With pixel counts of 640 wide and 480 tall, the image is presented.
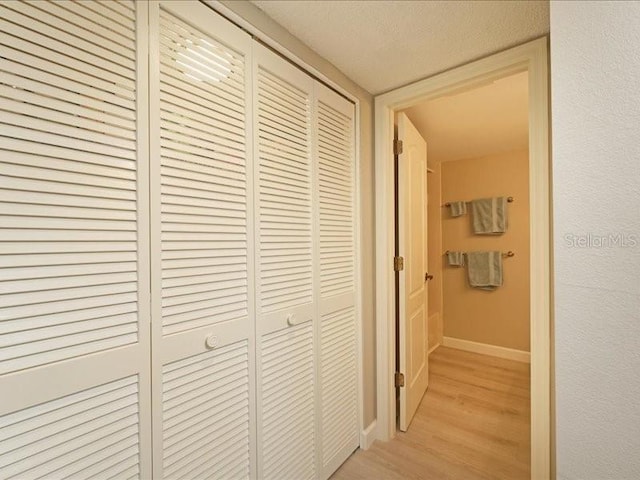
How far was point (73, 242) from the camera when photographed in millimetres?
748

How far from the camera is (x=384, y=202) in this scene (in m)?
1.89

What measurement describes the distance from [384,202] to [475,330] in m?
2.45

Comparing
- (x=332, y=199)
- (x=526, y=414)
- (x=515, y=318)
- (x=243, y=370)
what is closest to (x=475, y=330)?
(x=515, y=318)

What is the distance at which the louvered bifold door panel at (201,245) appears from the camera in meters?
0.91

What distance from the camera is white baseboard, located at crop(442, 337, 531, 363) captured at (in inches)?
124

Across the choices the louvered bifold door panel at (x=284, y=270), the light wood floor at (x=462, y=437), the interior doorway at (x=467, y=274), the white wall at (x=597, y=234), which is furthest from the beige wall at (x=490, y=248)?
the white wall at (x=597, y=234)

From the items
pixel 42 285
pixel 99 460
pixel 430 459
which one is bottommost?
pixel 430 459

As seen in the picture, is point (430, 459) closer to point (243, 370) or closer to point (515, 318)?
point (243, 370)

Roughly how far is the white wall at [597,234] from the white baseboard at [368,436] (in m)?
1.32

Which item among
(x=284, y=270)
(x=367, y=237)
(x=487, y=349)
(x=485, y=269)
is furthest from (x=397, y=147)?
(x=487, y=349)

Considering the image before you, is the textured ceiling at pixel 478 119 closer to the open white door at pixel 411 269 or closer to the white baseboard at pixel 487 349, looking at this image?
the open white door at pixel 411 269

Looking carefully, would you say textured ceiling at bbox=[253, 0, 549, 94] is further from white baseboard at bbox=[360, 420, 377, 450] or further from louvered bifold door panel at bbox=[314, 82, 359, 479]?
white baseboard at bbox=[360, 420, 377, 450]

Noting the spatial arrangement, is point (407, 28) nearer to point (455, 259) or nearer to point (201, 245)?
point (201, 245)

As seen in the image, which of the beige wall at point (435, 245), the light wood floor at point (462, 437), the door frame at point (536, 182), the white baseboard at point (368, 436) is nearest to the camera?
the door frame at point (536, 182)
